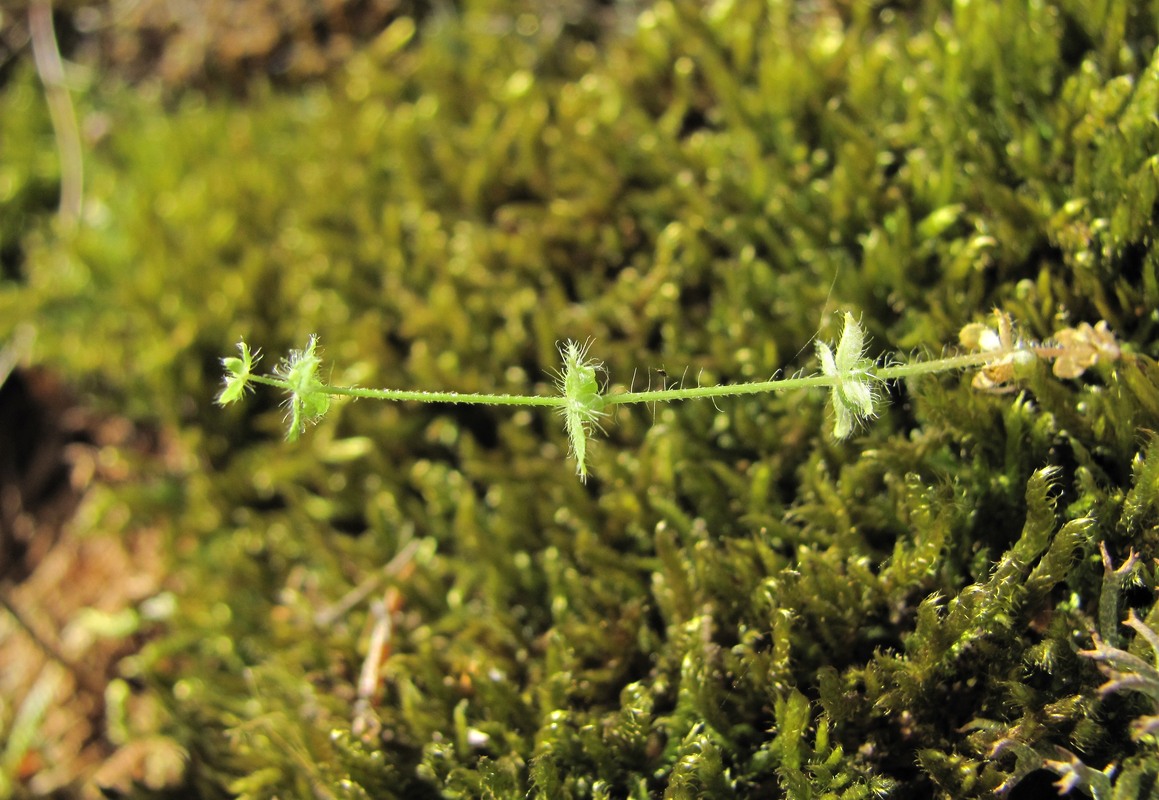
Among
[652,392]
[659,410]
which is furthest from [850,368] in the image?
[659,410]

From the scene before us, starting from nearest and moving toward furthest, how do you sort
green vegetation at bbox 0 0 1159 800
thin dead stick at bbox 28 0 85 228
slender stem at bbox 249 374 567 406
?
slender stem at bbox 249 374 567 406
green vegetation at bbox 0 0 1159 800
thin dead stick at bbox 28 0 85 228

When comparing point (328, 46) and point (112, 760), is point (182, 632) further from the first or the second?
point (328, 46)

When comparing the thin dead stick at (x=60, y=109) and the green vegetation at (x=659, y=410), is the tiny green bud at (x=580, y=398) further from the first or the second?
the thin dead stick at (x=60, y=109)

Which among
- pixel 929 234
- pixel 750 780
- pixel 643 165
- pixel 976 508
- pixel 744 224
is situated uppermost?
pixel 643 165

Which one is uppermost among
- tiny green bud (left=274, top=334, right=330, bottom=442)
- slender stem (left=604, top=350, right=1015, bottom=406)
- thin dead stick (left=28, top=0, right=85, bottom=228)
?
thin dead stick (left=28, top=0, right=85, bottom=228)

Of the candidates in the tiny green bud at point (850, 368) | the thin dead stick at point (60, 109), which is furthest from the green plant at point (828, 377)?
the thin dead stick at point (60, 109)

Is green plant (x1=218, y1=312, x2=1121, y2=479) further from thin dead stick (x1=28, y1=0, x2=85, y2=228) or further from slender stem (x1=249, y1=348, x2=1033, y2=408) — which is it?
thin dead stick (x1=28, y1=0, x2=85, y2=228)

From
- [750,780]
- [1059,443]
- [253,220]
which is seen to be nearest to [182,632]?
[253,220]

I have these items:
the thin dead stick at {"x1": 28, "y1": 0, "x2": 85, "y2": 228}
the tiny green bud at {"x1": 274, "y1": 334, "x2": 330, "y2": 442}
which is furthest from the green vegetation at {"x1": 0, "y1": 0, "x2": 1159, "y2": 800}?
the thin dead stick at {"x1": 28, "y1": 0, "x2": 85, "y2": 228}
